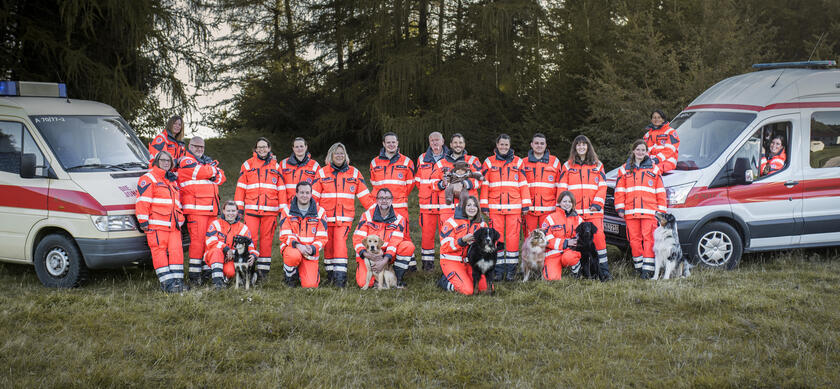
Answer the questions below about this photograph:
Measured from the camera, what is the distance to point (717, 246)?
8281mm

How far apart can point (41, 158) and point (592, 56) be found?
1400 centimetres

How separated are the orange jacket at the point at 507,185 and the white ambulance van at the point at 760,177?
137 centimetres

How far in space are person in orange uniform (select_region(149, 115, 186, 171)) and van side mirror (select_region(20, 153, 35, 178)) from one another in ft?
4.50

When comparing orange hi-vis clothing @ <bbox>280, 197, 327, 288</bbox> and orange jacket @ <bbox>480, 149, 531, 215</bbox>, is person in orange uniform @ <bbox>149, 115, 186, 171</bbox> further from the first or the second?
orange jacket @ <bbox>480, 149, 531, 215</bbox>

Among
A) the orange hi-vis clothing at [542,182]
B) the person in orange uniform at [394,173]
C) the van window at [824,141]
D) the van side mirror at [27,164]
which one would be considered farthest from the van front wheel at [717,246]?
the van side mirror at [27,164]

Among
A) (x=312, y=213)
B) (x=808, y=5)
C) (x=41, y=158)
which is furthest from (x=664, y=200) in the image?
(x=808, y=5)

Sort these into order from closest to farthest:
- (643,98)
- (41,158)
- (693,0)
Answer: (41,158) → (643,98) → (693,0)

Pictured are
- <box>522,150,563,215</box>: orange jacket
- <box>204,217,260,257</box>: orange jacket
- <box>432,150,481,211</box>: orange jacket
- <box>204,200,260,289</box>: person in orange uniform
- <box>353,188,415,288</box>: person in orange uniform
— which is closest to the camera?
<box>204,200,260,289</box>: person in orange uniform

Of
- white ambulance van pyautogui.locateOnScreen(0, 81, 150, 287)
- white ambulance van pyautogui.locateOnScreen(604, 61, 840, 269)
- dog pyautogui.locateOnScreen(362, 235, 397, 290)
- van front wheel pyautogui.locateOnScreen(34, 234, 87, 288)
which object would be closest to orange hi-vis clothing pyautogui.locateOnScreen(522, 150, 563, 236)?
white ambulance van pyautogui.locateOnScreen(604, 61, 840, 269)

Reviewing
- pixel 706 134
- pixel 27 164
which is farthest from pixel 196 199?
pixel 706 134

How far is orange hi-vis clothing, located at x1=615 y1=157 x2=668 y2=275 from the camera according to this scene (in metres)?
7.92

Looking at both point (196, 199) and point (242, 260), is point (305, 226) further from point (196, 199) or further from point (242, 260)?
point (196, 199)

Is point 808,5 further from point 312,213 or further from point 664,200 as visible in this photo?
point 312,213

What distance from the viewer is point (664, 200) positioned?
792cm
